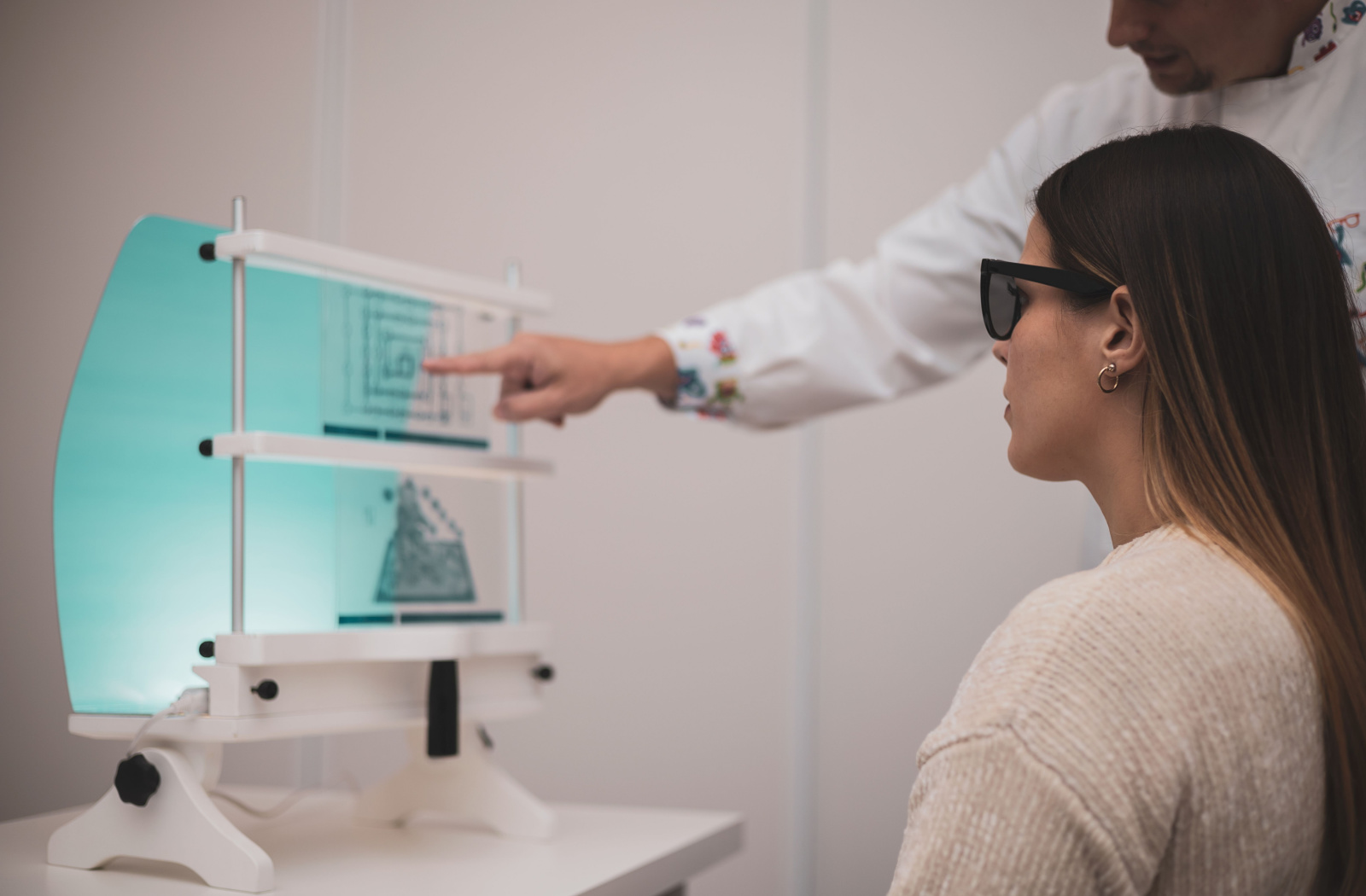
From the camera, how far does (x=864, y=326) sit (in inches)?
54.2

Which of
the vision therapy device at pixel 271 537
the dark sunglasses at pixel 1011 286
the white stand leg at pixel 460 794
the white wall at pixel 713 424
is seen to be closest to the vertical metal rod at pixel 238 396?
the vision therapy device at pixel 271 537

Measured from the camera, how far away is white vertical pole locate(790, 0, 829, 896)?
1.96 m

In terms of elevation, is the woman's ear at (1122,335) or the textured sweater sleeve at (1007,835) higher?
the woman's ear at (1122,335)

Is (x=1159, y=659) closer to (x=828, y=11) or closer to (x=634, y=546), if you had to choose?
(x=634, y=546)

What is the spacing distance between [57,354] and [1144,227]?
2.76ft

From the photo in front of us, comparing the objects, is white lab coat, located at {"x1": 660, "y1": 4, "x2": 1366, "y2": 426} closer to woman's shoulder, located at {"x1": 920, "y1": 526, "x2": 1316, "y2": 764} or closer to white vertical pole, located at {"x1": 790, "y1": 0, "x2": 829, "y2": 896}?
white vertical pole, located at {"x1": 790, "y1": 0, "x2": 829, "y2": 896}

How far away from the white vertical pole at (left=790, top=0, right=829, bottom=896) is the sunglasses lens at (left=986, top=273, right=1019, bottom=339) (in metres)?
1.28

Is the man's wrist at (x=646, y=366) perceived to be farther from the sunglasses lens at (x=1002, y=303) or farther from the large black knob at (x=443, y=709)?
the sunglasses lens at (x=1002, y=303)

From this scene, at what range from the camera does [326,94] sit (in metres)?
1.45

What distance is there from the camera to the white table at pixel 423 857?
898mm

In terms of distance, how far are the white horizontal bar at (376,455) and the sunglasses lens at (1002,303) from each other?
0.60 metres

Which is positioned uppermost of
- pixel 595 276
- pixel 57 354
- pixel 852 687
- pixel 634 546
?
pixel 595 276

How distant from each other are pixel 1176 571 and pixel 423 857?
30.6 inches

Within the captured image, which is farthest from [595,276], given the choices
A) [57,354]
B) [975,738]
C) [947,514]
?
[975,738]
